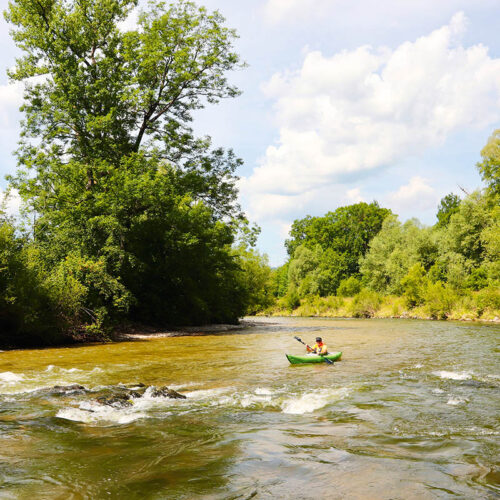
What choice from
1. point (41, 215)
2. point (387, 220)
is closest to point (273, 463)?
point (41, 215)

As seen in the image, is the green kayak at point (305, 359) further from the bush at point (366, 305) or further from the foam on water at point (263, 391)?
the bush at point (366, 305)

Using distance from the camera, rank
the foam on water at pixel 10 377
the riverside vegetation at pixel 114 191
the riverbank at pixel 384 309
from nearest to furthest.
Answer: the foam on water at pixel 10 377 → the riverside vegetation at pixel 114 191 → the riverbank at pixel 384 309

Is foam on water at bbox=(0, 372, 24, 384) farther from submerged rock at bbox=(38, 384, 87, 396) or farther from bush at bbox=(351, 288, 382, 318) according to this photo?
bush at bbox=(351, 288, 382, 318)

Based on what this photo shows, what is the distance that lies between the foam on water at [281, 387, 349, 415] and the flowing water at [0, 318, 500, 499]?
2cm

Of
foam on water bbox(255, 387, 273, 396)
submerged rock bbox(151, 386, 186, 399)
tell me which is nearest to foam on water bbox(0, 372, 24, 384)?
submerged rock bbox(151, 386, 186, 399)

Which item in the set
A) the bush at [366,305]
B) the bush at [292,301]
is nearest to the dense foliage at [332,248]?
the bush at [292,301]

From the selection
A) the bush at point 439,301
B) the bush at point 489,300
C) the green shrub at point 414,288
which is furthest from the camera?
the green shrub at point 414,288

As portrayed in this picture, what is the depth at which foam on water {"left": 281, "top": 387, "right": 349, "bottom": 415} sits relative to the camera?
7.94 metres

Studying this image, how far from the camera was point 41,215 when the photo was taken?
24.8m

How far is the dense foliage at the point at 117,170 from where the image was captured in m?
23.0

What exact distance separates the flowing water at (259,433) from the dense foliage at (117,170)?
11266 mm

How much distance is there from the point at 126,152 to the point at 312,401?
22229mm

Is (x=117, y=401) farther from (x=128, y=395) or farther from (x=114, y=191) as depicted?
(x=114, y=191)

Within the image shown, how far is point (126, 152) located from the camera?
27.0 metres
